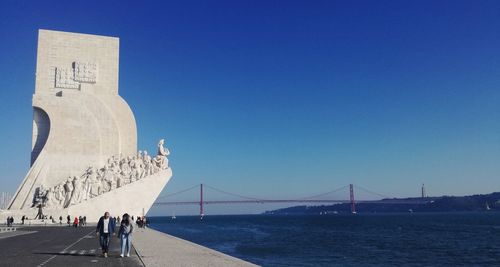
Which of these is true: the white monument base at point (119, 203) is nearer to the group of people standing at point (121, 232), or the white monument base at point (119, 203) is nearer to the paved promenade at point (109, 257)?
the paved promenade at point (109, 257)

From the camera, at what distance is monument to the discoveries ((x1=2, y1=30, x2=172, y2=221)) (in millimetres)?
21938

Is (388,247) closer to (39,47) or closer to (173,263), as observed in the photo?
(173,263)

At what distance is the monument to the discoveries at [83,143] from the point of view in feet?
72.0

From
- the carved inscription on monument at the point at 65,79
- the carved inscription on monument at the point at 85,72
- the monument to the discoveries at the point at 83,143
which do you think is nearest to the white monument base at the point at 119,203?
the monument to the discoveries at the point at 83,143

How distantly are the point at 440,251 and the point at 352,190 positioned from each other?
57.1 metres

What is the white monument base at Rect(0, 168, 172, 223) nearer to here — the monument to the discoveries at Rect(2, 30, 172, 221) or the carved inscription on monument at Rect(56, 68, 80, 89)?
the monument to the discoveries at Rect(2, 30, 172, 221)

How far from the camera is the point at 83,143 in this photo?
24.7 metres

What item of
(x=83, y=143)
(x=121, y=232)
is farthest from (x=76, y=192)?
(x=121, y=232)

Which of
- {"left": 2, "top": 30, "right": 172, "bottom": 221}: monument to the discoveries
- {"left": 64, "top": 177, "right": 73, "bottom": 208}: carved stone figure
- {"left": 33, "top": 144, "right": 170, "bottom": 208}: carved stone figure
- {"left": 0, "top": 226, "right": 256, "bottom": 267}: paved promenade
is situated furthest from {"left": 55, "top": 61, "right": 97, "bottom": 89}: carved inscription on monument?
{"left": 0, "top": 226, "right": 256, "bottom": 267}: paved promenade

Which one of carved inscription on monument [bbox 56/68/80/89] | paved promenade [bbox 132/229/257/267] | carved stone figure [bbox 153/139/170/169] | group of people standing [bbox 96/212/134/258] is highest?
carved inscription on monument [bbox 56/68/80/89]

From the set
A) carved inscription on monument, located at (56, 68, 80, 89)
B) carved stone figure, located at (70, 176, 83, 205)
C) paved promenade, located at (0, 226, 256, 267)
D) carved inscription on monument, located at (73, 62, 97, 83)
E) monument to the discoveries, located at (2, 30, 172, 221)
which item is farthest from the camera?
carved inscription on monument, located at (73, 62, 97, 83)

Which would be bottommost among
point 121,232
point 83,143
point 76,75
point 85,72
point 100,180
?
point 121,232

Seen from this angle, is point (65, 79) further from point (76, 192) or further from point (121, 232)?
point (121, 232)

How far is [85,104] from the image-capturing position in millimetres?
25156
